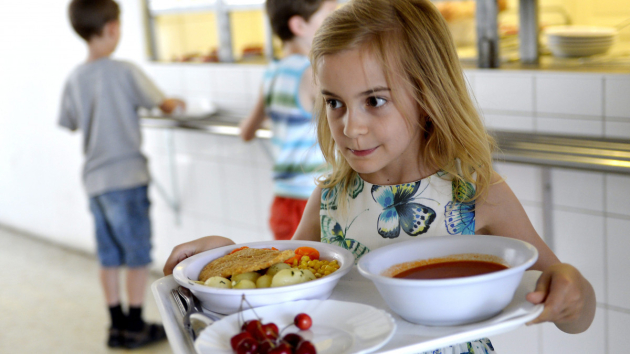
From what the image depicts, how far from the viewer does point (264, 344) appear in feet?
2.26

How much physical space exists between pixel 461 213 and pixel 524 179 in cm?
106

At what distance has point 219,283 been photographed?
84cm

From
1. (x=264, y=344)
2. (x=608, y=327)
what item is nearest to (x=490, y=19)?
(x=608, y=327)

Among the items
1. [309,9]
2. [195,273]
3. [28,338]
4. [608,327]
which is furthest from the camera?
[28,338]

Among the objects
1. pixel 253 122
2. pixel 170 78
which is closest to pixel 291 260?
pixel 253 122

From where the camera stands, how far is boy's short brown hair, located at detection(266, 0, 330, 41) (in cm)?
209

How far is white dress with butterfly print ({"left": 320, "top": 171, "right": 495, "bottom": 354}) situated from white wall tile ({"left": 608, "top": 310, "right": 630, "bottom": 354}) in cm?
105

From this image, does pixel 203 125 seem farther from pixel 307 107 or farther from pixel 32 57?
pixel 32 57

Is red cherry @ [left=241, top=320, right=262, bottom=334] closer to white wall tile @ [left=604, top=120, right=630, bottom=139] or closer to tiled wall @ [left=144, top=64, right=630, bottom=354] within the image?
tiled wall @ [left=144, top=64, right=630, bottom=354]

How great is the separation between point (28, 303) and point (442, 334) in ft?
11.1

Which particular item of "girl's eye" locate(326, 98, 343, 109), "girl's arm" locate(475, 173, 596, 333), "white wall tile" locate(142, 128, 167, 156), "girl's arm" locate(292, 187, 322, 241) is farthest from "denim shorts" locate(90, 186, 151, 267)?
"girl's arm" locate(475, 173, 596, 333)

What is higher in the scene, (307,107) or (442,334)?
(307,107)

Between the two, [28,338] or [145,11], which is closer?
[28,338]

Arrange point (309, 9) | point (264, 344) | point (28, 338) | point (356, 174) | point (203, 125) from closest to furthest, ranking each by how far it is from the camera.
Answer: point (264, 344) < point (356, 174) < point (309, 9) < point (203, 125) < point (28, 338)
